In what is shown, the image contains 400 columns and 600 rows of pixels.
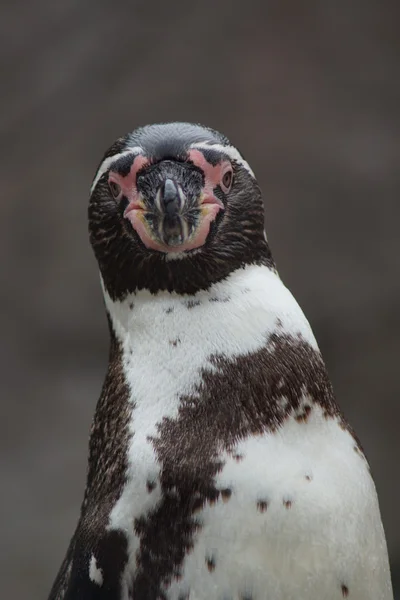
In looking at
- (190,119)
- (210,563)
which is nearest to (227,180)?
(210,563)

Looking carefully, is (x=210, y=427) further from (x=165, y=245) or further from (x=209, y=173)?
(x=209, y=173)

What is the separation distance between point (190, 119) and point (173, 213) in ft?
8.73

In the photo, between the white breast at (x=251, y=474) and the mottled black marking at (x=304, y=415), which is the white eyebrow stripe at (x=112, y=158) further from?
the mottled black marking at (x=304, y=415)

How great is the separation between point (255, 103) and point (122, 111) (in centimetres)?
57

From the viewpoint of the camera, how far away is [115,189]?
2107mm

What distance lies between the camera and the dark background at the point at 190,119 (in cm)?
446

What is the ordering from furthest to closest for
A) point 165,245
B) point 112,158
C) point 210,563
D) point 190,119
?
point 190,119 < point 112,158 < point 165,245 < point 210,563

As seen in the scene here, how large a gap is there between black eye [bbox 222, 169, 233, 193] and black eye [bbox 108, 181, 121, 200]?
21 cm

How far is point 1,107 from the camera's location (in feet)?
15.1

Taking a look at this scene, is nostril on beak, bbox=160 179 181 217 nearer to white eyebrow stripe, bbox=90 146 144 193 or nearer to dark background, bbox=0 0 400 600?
white eyebrow stripe, bbox=90 146 144 193

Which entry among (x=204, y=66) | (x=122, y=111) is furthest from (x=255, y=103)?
(x=122, y=111)

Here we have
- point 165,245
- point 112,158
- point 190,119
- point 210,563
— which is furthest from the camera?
point 190,119

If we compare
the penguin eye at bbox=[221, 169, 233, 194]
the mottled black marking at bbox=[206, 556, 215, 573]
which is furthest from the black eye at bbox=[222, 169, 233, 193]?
the mottled black marking at bbox=[206, 556, 215, 573]

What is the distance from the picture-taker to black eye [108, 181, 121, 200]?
210 cm
